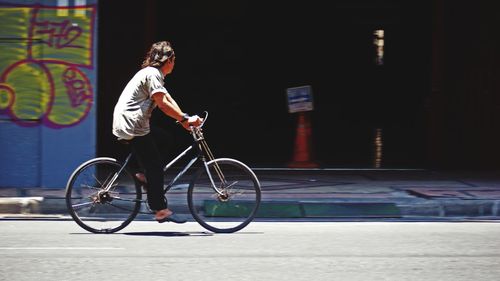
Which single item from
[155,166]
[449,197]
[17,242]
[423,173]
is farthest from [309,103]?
[17,242]

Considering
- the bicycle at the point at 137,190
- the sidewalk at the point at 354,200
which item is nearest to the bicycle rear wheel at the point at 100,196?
the bicycle at the point at 137,190

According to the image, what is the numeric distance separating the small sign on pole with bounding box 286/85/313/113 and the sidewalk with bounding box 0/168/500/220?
149 centimetres

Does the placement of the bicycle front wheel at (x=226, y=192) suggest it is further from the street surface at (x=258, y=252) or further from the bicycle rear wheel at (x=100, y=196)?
the bicycle rear wheel at (x=100, y=196)

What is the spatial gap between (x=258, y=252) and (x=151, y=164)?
1.41m

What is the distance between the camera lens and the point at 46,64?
11086 millimetres

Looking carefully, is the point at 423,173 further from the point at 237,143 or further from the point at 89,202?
the point at 89,202

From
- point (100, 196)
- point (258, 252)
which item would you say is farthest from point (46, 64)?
point (258, 252)

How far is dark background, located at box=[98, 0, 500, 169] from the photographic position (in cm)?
1347

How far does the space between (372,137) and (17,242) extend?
8.22 m

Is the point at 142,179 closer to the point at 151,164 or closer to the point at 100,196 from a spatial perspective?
the point at 151,164

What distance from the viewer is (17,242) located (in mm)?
7879

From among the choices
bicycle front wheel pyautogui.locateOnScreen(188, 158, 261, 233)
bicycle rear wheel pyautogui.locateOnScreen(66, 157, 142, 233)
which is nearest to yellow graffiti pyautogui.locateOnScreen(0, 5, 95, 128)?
bicycle rear wheel pyautogui.locateOnScreen(66, 157, 142, 233)

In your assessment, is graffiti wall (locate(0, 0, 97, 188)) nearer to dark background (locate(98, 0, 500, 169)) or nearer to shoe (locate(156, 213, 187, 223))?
dark background (locate(98, 0, 500, 169))

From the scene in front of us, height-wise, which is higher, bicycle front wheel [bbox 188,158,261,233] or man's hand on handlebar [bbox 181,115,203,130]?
Result: man's hand on handlebar [bbox 181,115,203,130]
